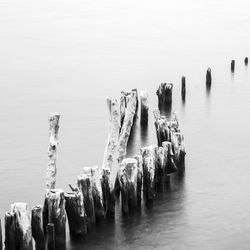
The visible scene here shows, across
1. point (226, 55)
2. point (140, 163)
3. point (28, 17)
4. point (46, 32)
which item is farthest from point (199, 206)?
point (28, 17)

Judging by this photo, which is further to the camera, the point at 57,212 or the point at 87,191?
the point at 87,191

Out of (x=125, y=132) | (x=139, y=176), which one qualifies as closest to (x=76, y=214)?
(x=139, y=176)

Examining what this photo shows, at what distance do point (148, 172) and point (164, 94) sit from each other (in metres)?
20.5

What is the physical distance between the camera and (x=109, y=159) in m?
35.1

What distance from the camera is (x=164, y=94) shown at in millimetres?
52500

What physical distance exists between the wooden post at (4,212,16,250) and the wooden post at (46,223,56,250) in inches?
54.4

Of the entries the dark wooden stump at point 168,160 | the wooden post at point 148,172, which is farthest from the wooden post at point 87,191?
the dark wooden stump at point 168,160

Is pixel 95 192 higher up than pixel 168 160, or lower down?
lower down

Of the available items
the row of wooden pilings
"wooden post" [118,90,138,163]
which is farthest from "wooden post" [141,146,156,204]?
"wooden post" [118,90,138,163]

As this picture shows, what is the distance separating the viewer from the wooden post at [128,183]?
30984mm

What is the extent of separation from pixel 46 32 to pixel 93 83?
97.0 feet

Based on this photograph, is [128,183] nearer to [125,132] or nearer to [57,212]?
[57,212]

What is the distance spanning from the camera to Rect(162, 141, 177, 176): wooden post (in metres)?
35.2

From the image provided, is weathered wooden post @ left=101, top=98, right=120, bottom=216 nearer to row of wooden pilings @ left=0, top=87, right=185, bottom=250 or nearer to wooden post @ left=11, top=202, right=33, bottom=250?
row of wooden pilings @ left=0, top=87, right=185, bottom=250
